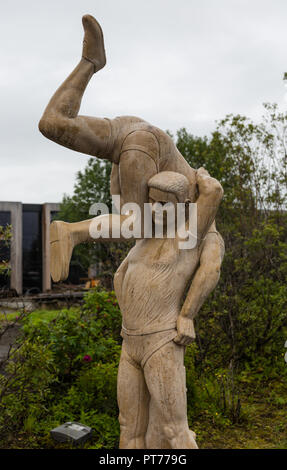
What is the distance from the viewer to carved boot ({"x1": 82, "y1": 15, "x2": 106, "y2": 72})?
228 cm

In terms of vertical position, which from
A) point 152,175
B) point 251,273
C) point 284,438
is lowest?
point 284,438

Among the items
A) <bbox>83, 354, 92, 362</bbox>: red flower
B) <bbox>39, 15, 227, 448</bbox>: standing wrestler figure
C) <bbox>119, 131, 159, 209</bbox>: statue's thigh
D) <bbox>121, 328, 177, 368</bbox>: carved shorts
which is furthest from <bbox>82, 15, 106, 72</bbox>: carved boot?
<bbox>83, 354, 92, 362</bbox>: red flower

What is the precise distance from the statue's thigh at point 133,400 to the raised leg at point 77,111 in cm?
131

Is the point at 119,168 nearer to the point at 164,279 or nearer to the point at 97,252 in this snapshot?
the point at 164,279

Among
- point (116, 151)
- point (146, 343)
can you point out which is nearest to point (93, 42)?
point (116, 151)

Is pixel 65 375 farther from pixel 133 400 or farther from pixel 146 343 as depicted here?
pixel 146 343

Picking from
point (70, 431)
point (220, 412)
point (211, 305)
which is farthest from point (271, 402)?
point (70, 431)

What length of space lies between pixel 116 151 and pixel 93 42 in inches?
23.4

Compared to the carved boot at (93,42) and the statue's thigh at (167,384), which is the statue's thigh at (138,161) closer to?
the carved boot at (93,42)

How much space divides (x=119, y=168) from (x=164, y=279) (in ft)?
2.26

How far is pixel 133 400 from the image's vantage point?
99.3 inches

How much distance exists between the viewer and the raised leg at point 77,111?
231 centimetres
